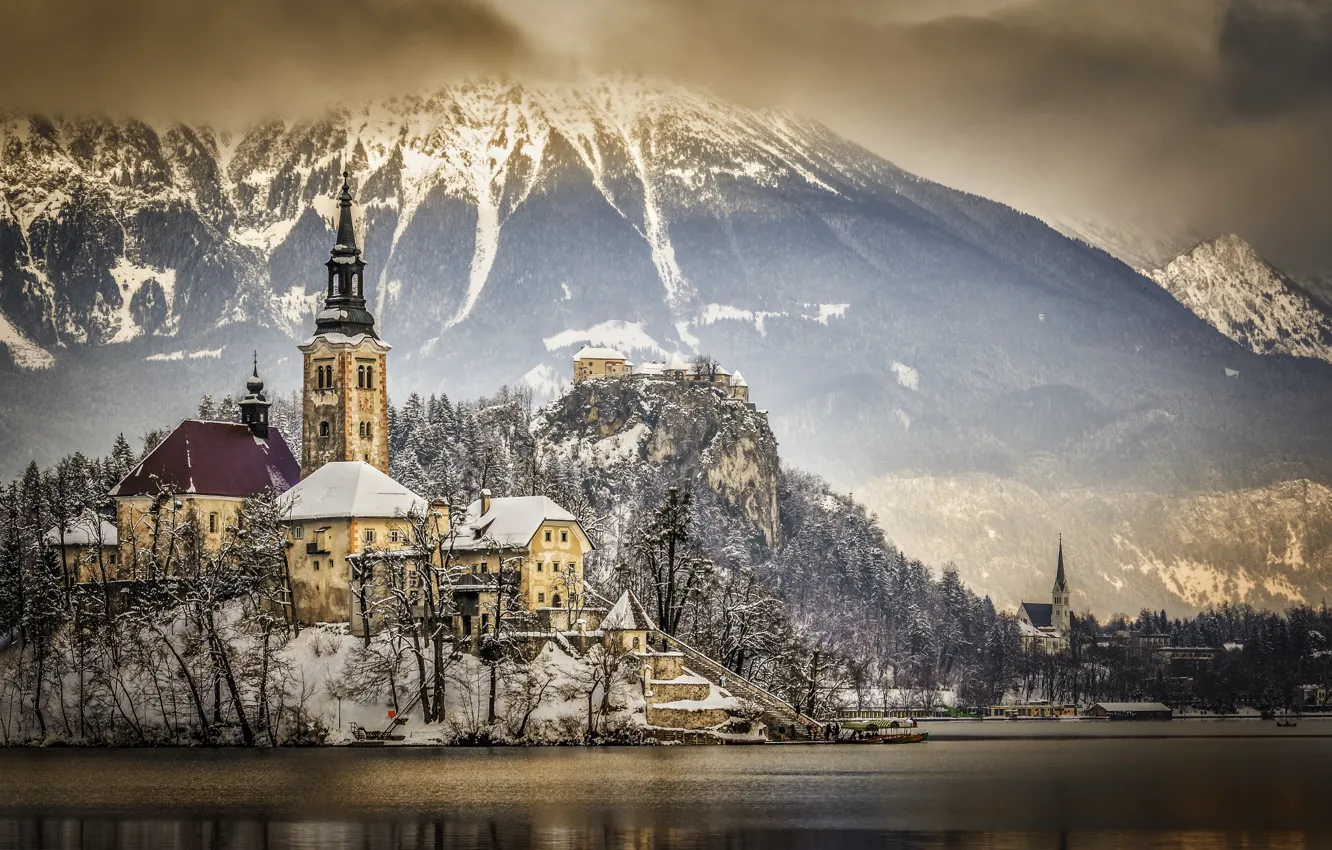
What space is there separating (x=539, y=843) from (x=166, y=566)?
71250 millimetres

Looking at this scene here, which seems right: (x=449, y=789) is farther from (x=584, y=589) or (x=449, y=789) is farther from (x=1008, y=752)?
(x=1008, y=752)

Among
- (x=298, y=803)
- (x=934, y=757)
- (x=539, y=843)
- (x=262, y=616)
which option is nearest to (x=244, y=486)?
(x=262, y=616)

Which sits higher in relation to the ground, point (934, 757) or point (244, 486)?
point (244, 486)

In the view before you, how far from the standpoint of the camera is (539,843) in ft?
238

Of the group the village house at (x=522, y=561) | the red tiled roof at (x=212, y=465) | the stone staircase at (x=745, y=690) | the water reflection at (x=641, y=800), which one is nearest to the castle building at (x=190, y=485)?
the red tiled roof at (x=212, y=465)

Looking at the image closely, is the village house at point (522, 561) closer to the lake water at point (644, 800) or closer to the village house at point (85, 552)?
the lake water at point (644, 800)

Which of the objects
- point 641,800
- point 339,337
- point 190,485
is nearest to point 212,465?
point 190,485

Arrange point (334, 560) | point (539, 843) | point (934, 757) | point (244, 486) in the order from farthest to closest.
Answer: point (244, 486) → point (334, 560) → point (934, 757) → point (539, 843)

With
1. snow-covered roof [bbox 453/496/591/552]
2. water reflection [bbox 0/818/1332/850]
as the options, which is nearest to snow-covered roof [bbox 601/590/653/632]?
snow-covered roof [bbox 453/496/591/552]

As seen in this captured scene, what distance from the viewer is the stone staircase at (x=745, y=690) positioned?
12706 centimetres

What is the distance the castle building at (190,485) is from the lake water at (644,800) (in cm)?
2639

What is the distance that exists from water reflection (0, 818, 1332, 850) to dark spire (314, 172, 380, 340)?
75327 mm

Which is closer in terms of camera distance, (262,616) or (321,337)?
(262,616)

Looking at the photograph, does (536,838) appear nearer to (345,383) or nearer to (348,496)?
(348,496)
